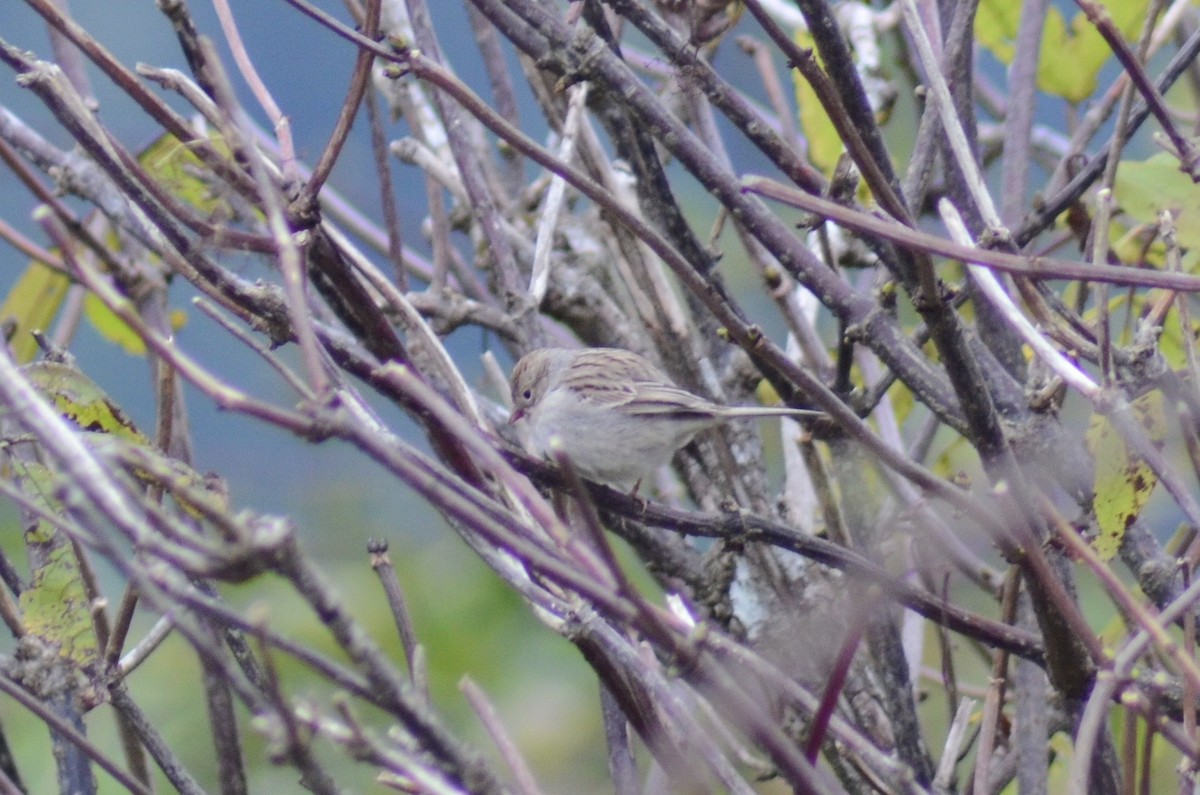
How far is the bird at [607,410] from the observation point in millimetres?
3180

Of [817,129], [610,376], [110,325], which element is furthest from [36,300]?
[817,129]

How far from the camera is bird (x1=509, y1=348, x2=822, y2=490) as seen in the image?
3.18 m

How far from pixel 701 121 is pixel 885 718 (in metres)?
1.35

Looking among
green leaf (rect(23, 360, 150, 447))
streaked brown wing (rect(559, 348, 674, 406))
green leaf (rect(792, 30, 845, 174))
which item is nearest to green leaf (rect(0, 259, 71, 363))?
streaked brown wing (rect(559, 348, 674, 406))

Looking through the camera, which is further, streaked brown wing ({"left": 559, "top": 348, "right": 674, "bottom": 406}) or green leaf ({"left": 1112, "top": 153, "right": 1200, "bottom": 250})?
streaked brown wing ({"left": 559, "top": 348, "right": 674, "bottom": 406})

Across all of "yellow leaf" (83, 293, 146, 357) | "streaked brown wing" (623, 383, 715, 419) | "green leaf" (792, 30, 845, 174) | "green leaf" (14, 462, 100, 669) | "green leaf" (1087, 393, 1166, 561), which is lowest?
"green leaf" (1087, 393, 1166, 561)

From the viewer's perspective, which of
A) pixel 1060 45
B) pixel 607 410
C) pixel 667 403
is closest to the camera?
pixel 1060 45

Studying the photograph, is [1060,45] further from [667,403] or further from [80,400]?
[80,400]

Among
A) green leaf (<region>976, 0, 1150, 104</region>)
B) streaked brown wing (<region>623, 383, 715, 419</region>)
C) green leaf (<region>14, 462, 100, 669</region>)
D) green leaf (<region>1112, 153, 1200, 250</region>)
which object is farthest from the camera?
streaked brown wing (<region>623, 383, 715, 419</region>)

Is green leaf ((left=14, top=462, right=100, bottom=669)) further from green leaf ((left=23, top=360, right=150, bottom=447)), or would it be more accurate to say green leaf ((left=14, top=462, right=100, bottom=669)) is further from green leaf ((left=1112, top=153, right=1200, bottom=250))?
green leaf ((left=1112, top=153, right=1200, bottom=250))

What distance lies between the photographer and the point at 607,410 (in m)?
3.64

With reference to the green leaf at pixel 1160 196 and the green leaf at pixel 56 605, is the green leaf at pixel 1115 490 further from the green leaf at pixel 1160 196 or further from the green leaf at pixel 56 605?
the green leaf at pixel 56 605

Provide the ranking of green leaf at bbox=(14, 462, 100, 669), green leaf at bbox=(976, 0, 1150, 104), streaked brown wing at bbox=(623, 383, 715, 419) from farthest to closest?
streaked brown wing at bbox=(623, 383, 715, 419) → green leaf at bbox=(976, 0, 1150, 104) → green leaf at bbox=(14, 462, 100, 669)

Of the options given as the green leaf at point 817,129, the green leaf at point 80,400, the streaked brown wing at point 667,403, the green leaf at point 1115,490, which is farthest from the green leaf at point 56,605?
the green leaf at point 817,129
